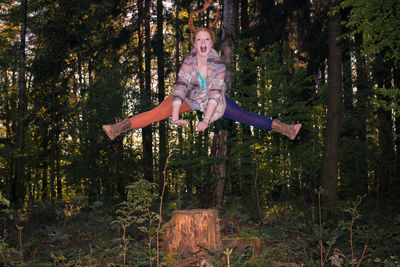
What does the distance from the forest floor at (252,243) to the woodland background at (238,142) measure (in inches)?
2.2

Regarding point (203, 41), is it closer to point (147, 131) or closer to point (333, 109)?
point (333, 109)

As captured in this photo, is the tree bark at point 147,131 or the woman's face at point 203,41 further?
the tree bark at point 147,131

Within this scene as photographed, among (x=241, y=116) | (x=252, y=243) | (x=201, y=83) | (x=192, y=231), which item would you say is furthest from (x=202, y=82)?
(x=252, y=243)

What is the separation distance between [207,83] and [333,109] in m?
6.37

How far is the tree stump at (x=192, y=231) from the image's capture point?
5293mm

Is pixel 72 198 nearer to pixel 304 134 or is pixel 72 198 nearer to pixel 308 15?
pixel 304 134

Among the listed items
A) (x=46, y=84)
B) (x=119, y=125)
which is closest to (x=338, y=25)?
(x=119, y=125)

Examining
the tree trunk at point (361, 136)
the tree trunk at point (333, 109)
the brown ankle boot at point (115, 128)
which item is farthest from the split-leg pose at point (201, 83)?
the tree trunk at point (361, 136)

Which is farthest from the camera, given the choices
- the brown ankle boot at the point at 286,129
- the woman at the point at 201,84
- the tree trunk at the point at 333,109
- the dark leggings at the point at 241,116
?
the tree trunk at the point at 333,109

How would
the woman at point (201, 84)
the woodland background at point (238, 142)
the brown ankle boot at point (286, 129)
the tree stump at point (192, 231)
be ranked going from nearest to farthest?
the woman at point (201, 84) < the brown ankle boot at point (286, 129) < the tree stump at point (192, 231) < the woodland background at point (238, 142)

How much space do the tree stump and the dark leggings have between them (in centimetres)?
139

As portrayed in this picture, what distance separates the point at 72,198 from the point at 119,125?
2.30 meters

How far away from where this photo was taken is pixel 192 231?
17.5 ft

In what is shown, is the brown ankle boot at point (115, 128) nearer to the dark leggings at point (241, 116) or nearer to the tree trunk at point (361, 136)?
the dark leggings at point (241, 116)
